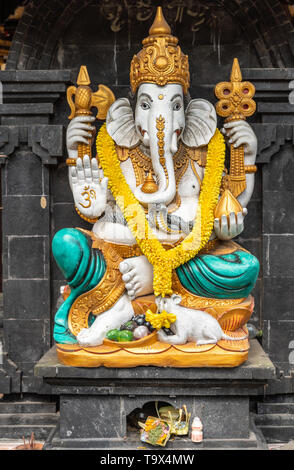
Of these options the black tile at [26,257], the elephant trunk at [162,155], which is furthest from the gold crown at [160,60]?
the black tile at [26,257]

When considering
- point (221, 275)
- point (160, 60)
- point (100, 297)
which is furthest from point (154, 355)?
point (160, 60)

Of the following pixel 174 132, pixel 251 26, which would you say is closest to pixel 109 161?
pixel 174 132

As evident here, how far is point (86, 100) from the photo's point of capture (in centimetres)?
457

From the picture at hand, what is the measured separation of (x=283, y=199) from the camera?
501 centimetres

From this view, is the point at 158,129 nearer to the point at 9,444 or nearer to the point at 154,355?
the point at 154,355

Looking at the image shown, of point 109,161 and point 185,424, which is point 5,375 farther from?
point 109,161

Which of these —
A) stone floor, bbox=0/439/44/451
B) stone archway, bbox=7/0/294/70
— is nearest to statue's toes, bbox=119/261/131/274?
stone floor, bbox=0/439/44/451

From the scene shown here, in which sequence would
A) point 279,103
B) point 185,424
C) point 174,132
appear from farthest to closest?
point 279,103 < point 174,132 < point 185,424

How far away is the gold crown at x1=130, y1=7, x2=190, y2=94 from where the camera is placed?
442 centimetres

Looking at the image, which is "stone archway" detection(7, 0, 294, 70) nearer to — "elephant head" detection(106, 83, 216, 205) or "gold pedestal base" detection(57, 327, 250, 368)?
"elephant head" detection(106, 83, 216, 205)

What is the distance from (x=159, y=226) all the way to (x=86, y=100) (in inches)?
47.3

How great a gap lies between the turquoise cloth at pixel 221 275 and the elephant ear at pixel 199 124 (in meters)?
1.02

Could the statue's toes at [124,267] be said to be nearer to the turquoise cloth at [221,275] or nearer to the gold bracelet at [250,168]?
the turquoise cloth at [221,275]

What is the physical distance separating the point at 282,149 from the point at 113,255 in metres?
1.85
